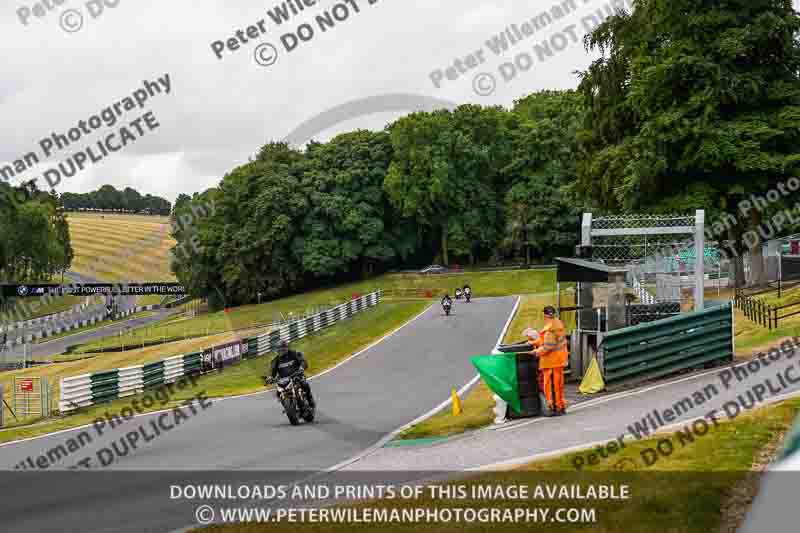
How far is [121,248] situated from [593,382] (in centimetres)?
12796

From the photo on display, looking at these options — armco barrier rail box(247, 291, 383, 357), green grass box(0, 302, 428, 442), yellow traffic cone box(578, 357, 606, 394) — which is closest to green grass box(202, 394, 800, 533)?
yellow traffic cone box(578, 357, 606, 394)

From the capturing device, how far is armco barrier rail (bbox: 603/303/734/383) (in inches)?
560

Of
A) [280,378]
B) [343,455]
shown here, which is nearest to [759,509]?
[343,455]

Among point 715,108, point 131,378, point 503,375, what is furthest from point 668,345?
point 715,108

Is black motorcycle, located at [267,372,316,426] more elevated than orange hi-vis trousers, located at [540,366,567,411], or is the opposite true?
orange hi-vis trousers, located at [540,366,567,411]

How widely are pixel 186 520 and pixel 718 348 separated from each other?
35.1 ft

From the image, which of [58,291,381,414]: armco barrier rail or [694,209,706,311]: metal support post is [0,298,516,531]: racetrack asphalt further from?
[694,209,706,311]: metal support post

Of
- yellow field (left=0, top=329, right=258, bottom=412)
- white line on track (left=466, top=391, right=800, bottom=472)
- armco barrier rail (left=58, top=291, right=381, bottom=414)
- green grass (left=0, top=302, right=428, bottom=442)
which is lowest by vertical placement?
yellow field (left=0, top=329, right=258, bottom=412)

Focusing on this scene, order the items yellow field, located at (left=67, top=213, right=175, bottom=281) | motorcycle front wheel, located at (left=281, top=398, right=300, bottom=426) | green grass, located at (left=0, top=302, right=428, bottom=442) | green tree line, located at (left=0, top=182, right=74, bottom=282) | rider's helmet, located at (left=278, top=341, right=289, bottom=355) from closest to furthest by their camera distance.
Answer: rider's helmet, located at (left=278, top=341, right=289, bottom=355) < motorcycle front wheel, located at (left=281, top=398, right=300, bottom=426) < green grass, located at (left=0, top=302, right=428, bottom=442) < green tree line, located at (left=0, top=182, right=74, bottom=282) < yellow field, located at (left=67, top=213, right=175, bottom=281)

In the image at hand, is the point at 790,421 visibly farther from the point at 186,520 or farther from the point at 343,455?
the point at 186,520

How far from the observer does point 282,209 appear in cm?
8206

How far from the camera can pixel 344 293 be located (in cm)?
7738

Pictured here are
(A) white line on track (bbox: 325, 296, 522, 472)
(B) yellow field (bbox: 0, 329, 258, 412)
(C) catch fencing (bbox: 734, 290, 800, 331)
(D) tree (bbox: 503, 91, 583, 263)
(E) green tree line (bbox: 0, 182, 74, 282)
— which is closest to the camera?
(A) white line on track (bbox: 325, 296, 522, 472)

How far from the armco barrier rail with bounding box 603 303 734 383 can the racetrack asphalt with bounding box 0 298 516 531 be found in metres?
3.94
